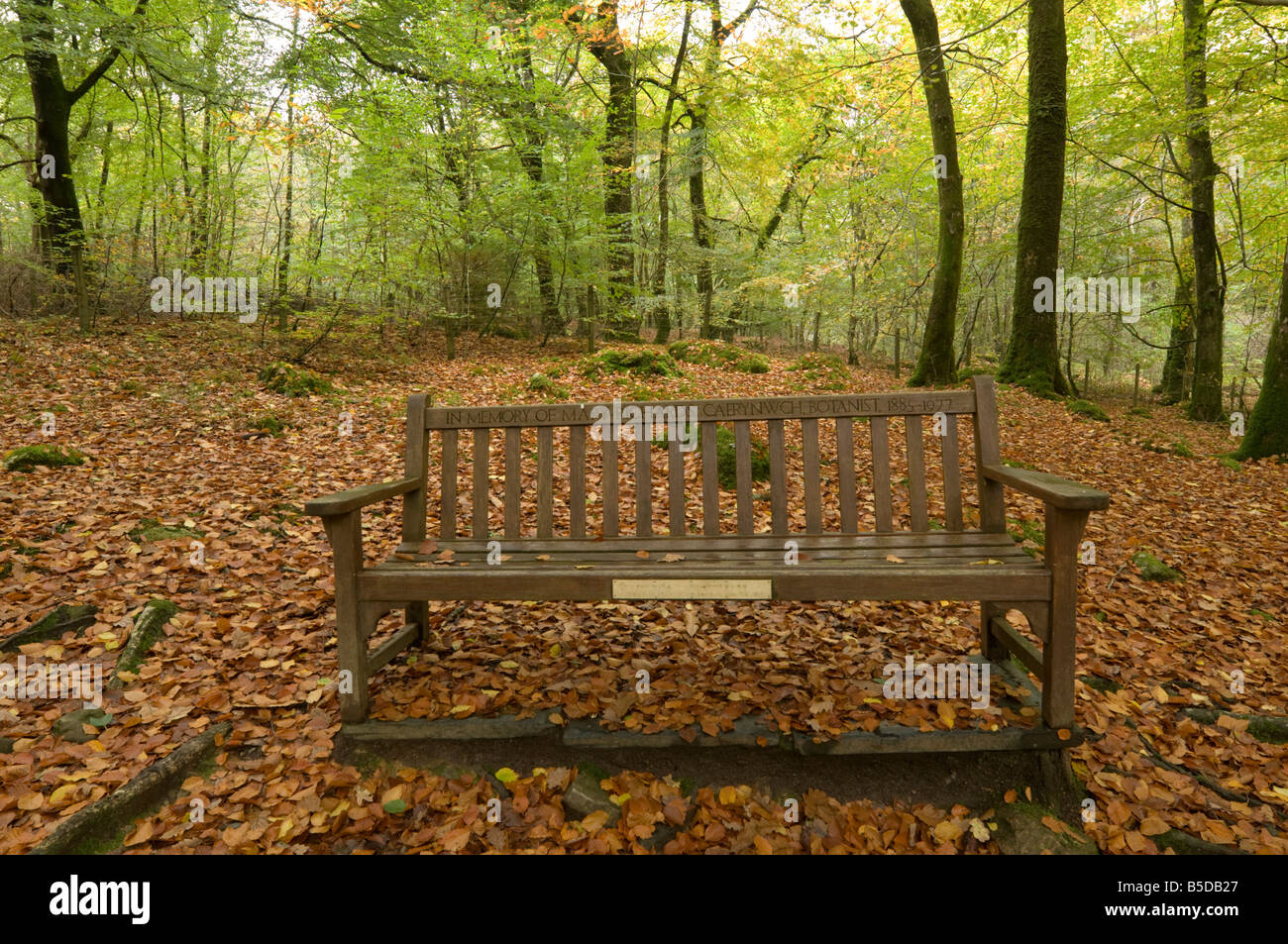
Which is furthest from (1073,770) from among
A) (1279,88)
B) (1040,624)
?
(1279,88)

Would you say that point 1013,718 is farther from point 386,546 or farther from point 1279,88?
point 1279,88

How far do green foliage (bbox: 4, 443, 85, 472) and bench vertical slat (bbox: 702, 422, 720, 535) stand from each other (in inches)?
201

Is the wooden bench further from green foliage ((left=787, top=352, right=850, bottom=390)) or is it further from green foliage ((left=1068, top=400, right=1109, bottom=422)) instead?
green foliage ((left=1068, top=400, right=1109, bottom=422))

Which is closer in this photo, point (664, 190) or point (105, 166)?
point (105, 166)

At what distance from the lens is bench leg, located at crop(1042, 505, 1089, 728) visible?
2.15 meters

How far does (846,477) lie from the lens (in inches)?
111

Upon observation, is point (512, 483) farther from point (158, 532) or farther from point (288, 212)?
point (288, 212)

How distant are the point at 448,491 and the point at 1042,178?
9.11 m

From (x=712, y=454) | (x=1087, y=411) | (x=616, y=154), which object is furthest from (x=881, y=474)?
(x=616, y=154)

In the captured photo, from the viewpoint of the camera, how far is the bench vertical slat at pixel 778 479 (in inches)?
111

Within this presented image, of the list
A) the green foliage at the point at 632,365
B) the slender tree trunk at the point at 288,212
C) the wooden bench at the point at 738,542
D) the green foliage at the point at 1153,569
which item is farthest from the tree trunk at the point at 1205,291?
the slender tree trunk at the point at 288,212

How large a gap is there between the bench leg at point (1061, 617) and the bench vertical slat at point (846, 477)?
78cm

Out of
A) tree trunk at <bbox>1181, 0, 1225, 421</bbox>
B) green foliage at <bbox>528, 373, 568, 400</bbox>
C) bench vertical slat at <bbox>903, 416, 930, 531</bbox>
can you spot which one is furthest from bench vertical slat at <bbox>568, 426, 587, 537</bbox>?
tree trunk at <bbox>1181, 0, 1225, 421</bbox>

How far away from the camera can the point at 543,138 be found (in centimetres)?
1121
